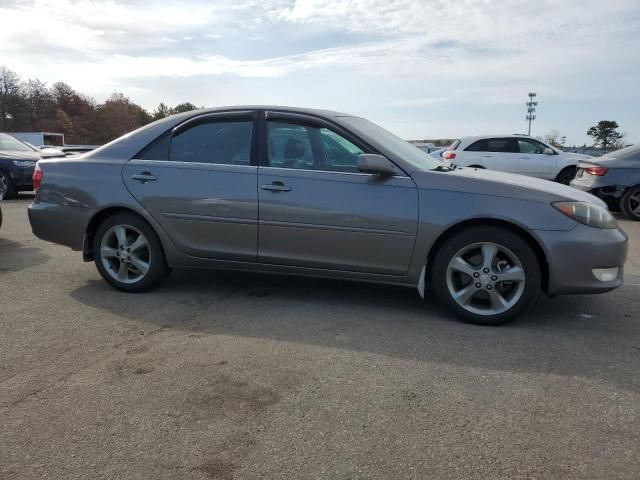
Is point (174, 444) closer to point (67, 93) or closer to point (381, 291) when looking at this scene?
point (381, 291)

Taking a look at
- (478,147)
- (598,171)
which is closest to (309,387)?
(598,171)

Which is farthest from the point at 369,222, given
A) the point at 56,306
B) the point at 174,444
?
the point at 56,306

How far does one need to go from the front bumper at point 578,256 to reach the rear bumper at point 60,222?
3680 millimetres

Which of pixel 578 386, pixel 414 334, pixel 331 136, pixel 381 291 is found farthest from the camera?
pixel 381 291

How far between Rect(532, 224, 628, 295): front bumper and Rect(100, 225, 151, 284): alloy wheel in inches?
124

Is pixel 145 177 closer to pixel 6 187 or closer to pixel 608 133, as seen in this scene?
pixel 6 187

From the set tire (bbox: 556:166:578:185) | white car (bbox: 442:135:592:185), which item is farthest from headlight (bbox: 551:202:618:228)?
tire (bbox: 556:166:578:185)

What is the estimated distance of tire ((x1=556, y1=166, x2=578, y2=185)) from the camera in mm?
14016

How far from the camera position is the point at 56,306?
4.26 m

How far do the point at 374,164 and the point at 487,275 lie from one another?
44.8 inches

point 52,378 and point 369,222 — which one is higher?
point 369,222

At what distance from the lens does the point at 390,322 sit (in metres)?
3.94

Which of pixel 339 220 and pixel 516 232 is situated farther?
pixel 339 220

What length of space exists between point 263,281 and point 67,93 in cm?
9921
